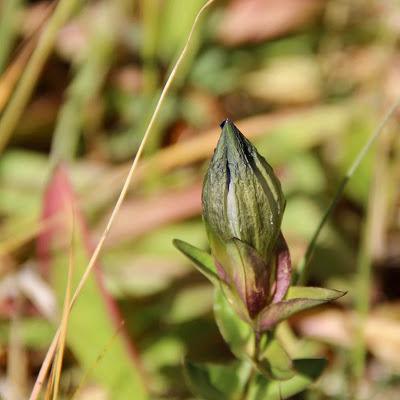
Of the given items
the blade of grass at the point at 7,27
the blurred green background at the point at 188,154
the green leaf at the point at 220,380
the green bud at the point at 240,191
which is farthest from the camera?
the blade of grass at the point at 7,27

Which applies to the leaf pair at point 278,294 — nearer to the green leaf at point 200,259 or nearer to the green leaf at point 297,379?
the green leaf at point 200,259

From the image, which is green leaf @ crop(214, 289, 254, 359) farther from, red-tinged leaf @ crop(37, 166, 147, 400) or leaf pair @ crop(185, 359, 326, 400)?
red-tinged leaf @ crop(37, 166, 147, 400)

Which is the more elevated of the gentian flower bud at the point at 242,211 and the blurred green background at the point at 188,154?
the gentian flower bud at the point at 242,211

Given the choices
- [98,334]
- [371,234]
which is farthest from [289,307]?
[371,234]

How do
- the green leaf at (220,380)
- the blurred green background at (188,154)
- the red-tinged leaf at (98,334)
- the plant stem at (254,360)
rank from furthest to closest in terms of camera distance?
1. the blurred green background at (188,154)
2. the red-tinged leaf at (98,334)
3. the green leaf at (220,380)
4. the plant stem at (254,360)

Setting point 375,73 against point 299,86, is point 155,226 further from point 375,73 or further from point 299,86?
point 375,73

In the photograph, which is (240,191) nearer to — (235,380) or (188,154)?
(235,380)

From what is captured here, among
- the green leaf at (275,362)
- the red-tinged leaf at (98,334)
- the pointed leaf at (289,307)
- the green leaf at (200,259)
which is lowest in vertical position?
the red-tinged leaf at (98,334)

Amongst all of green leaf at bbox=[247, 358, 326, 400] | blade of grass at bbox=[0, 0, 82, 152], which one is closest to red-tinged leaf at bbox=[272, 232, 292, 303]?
green leaf at bbox=[247, 358, 326, 400]

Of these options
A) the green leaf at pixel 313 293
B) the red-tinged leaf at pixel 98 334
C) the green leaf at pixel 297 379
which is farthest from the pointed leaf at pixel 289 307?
the red-tinged leaf at pixel 98 334
